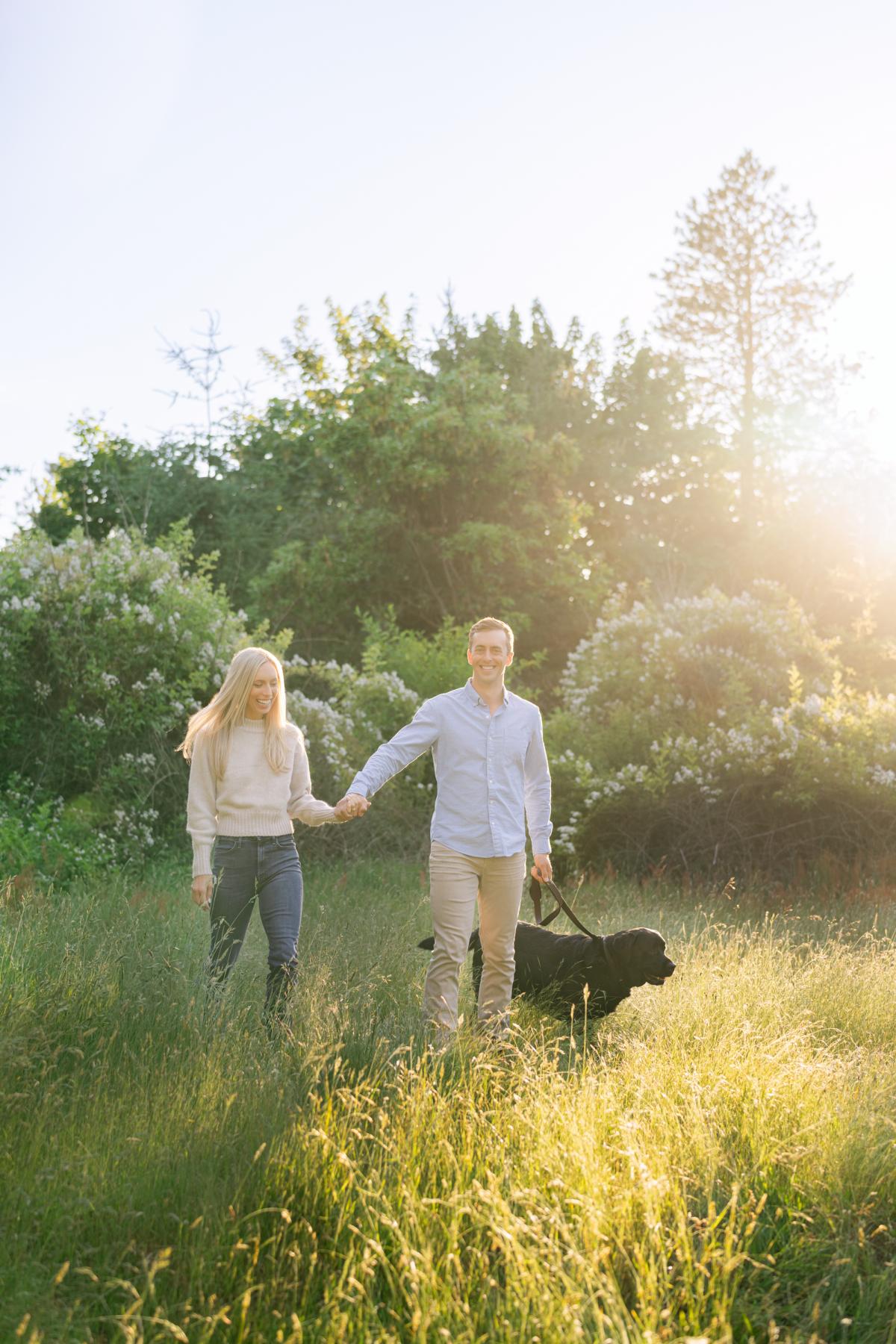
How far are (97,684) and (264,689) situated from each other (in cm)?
584

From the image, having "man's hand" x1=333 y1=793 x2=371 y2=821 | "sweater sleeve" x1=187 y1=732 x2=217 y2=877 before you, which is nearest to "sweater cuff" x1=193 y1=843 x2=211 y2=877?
"sweater sleeve" x1=187 y1=732 x2=217 y2=877

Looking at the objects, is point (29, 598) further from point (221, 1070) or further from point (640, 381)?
point (640, 381)

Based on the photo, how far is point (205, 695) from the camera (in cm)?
1200

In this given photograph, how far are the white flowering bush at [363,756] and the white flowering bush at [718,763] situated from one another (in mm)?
1485

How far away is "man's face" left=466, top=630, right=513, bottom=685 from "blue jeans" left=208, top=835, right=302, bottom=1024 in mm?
1223

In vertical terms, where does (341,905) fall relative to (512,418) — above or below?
below

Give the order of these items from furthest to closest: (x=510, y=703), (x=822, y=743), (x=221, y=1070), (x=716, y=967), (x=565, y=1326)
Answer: (x=822, y=743) < (x=716, y=967) < (x=510, y=703) < (x=221, y=1070) < (x=565, y=1326)

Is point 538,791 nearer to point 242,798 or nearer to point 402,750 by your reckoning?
point 402,750

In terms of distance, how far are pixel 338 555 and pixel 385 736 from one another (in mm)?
6531

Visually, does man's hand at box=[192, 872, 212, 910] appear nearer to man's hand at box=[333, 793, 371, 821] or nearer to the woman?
the woman

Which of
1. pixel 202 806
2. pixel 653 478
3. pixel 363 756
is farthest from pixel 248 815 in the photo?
pixel 653 478

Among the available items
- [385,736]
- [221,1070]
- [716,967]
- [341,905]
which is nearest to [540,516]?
[385,736]

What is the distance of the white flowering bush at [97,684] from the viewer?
10664 mm

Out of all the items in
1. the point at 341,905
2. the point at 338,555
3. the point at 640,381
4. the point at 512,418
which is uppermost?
the point at 640,381
